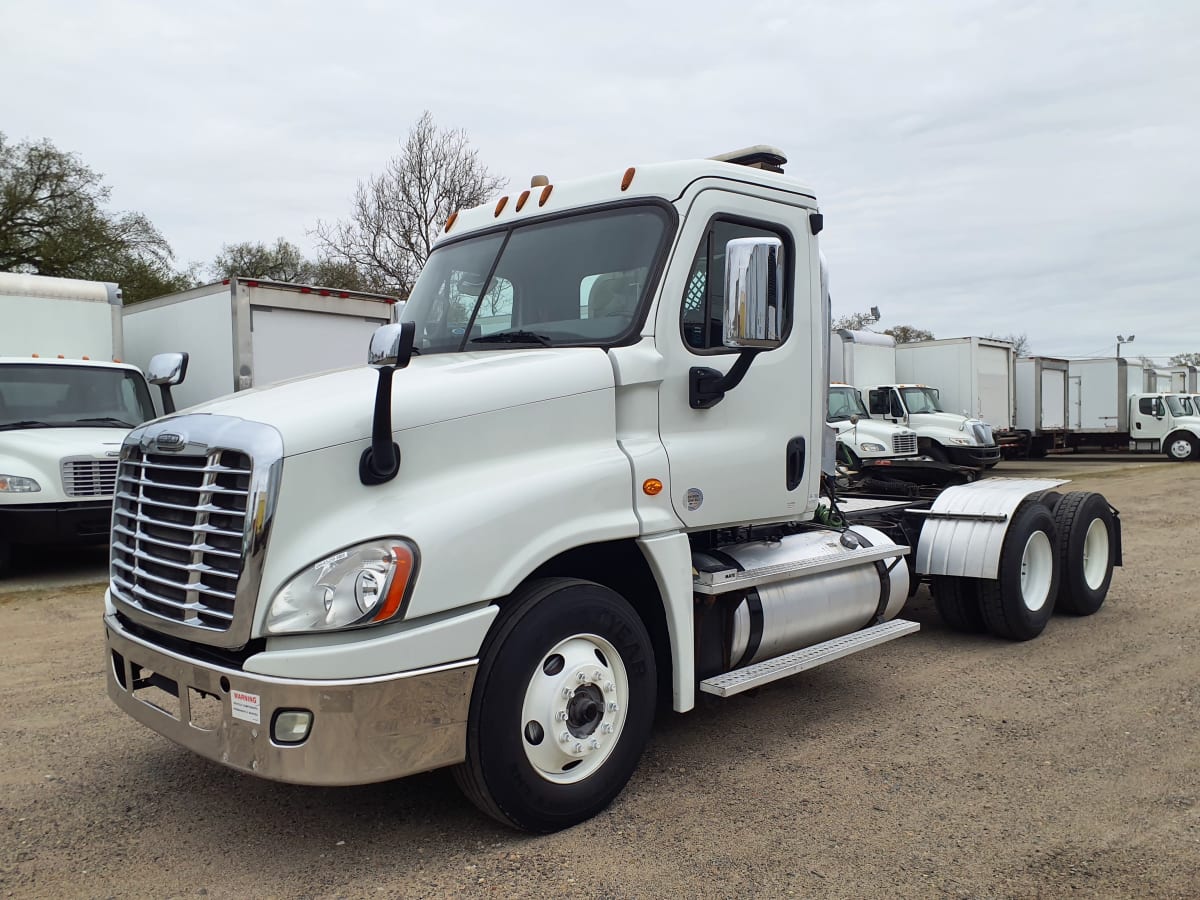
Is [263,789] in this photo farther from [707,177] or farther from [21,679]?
[707,177]

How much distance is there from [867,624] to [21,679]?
513cm

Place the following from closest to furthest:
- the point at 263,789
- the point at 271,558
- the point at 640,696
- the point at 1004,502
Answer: the point at 271,558 → the point at 640,696 → the point at 263,789 → the point at 1004,502

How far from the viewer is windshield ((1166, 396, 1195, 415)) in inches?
1173

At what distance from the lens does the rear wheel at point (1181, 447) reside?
2864 centimetres

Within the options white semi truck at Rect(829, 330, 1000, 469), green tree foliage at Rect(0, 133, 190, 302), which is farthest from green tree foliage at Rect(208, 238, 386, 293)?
white semi truck at Rect(829, 330, 1000, 469)

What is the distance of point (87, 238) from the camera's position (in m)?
30.3

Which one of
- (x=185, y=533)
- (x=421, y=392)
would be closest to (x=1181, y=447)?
(x=421, y=392)

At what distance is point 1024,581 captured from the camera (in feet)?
22.0

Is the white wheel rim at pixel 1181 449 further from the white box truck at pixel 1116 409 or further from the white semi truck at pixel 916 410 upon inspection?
the white semi truck at pixel 916 410

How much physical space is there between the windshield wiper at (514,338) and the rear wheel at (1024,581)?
12.5 feet

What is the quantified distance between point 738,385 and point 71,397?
880 cm

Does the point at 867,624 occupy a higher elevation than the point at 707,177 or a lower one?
lower

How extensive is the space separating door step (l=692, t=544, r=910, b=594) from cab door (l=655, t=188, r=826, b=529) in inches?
9.5

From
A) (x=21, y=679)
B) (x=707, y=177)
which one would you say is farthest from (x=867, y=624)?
(x=21, y=679)
